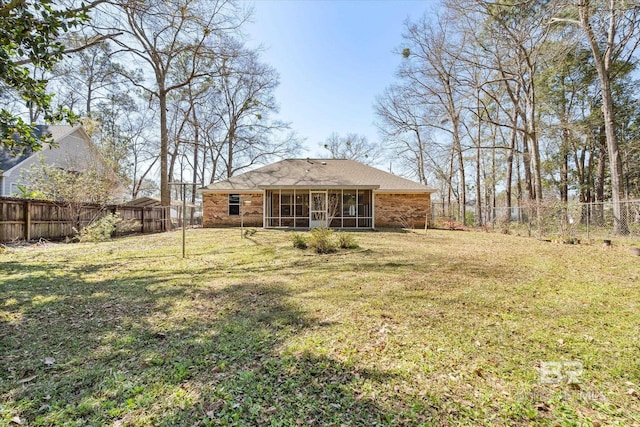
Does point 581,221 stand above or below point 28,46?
below

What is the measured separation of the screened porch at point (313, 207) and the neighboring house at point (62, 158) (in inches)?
346

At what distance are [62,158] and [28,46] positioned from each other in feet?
61.3

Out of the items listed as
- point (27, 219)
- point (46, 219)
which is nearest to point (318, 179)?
point (46, 219)

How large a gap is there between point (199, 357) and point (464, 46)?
62.6 feet

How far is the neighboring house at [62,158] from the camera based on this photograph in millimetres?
14672

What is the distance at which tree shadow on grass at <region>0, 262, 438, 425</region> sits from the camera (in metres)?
1.94

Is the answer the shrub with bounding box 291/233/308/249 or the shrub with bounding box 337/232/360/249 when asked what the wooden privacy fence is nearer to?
the shrub with bounding box 291/233/308/249

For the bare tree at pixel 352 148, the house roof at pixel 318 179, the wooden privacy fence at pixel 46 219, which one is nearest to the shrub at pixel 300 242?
the house roof at pixel 318 179

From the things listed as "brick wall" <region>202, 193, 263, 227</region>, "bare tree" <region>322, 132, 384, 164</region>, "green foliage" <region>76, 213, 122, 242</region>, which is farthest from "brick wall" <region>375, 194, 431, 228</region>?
"bare tree" <region>322, 132, 384, 164</region>

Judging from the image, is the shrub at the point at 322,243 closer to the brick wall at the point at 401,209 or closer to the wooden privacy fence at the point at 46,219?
the wooden privacy fence at the point at 46,219

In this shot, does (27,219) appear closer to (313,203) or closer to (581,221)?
(313,203)

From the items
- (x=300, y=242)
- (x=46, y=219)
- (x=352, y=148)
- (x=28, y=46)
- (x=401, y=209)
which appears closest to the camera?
(x=28, y=46)

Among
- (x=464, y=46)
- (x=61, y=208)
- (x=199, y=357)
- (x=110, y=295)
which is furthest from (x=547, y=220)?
(x=61, y=208)

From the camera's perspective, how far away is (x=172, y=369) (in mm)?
2473
